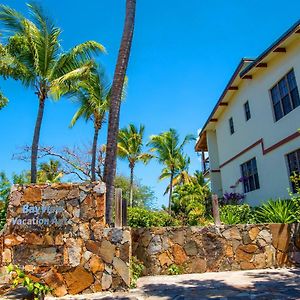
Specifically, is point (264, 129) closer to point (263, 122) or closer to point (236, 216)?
point (263, 122)

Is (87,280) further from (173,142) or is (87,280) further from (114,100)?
(173,142)

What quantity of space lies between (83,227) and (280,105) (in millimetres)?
9868

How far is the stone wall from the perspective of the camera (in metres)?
7.90

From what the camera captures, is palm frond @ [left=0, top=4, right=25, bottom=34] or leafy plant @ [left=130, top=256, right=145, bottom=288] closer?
leafy plant @ [left=130, top=256, right=145, bottom=288]

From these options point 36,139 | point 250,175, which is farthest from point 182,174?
point 36,139

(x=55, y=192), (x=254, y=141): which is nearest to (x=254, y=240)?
(x=55, y=192)

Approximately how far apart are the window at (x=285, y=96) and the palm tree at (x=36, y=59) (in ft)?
29.7

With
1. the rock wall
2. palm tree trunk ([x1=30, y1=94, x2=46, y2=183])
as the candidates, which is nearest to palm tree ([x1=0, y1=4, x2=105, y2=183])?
palm tree trunk ([x1=30, y1=94, x2=46, y2=183])

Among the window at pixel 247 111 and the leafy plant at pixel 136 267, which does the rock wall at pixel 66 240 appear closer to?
the leafy plant at pixel 136 267

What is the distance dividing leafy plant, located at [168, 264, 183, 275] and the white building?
21.0 ft

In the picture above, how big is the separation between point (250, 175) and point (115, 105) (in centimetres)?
969

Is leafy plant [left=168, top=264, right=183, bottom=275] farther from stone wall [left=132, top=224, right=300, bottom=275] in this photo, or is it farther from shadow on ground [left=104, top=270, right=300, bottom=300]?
shadow on ground [left=104, top=270, right=300, bottom=300]

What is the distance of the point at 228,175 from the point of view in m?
18.1

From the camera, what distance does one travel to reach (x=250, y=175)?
15.2 metres
